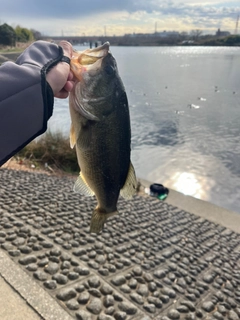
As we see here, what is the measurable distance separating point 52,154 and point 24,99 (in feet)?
30.7

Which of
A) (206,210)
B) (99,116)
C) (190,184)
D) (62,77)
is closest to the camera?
(62,77)

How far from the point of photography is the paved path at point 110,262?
3826 millimetres

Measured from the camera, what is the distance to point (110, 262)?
4.81 meters

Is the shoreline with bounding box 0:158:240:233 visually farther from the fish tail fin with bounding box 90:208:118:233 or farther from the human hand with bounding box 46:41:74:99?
the human hand with bounding box 46:41:74:99

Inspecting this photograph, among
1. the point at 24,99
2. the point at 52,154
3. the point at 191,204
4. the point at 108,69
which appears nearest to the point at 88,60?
the point at 108,69

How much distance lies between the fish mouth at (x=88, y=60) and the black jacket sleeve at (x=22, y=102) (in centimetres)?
23

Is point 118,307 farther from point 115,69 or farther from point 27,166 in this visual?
point 27,166

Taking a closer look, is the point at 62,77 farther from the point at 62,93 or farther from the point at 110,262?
the point at 110,262

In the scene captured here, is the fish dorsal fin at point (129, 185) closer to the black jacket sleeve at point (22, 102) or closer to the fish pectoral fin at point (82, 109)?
the fish pectoral fin at point (82, 109)

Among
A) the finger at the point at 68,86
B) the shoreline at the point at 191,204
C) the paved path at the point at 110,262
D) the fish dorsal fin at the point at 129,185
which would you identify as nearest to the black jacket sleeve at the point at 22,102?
the finger at the point at 68,86

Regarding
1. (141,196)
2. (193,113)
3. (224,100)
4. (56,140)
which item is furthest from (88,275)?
(224,100)

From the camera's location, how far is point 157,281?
4.70 meters

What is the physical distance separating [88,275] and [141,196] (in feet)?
17.6

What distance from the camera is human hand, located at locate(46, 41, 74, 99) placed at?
5.57 ft
